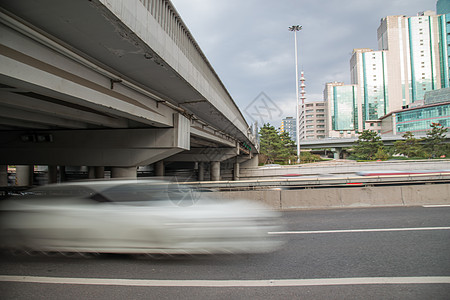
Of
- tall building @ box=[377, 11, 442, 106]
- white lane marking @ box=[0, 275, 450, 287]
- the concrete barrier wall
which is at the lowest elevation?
white lane marking @ box=[0, 275, 450, 287]

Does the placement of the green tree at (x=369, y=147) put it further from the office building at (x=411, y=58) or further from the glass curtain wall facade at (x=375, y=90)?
the office building at (x=411, y=58)

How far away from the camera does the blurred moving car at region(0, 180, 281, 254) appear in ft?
13.1

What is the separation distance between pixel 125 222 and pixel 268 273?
2.43 metres

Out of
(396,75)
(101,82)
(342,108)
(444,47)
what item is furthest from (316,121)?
(101,82)

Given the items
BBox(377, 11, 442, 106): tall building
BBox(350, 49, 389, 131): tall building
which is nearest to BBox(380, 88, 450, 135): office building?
BBox(350, 49, 389, 131): tall building

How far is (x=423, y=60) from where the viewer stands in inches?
4510

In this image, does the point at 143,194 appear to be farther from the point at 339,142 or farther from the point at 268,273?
the point at 339,142

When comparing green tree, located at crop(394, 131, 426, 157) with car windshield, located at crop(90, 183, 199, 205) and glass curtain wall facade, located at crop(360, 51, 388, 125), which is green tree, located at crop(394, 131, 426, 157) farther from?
glass curtain wall facade, located at crop(360, 51, 388, 125)

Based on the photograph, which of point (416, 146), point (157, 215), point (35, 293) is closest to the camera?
point (35, 293)

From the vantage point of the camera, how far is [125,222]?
3.99 metres

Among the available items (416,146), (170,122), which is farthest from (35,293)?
(416,146)

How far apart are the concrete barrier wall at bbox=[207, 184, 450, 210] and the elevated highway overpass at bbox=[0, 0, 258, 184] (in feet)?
15.7

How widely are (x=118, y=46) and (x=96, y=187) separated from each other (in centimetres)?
280

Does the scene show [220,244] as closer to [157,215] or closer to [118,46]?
[157,215]
